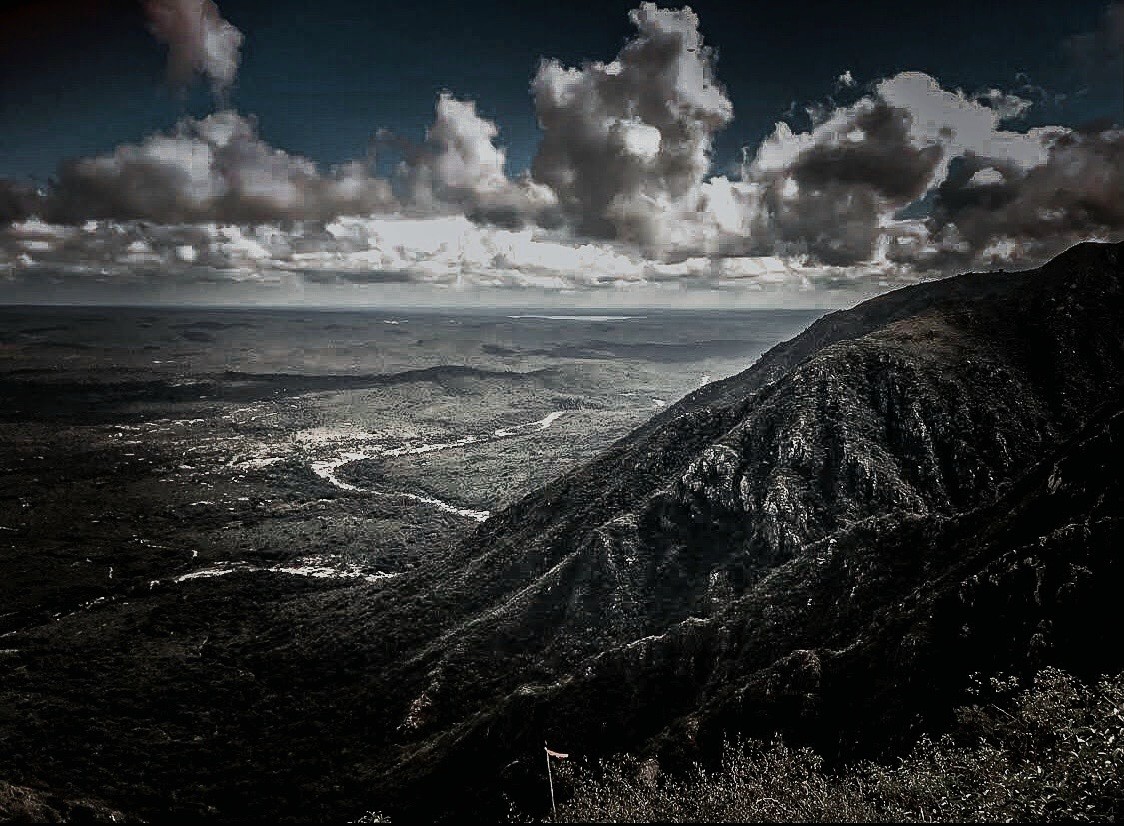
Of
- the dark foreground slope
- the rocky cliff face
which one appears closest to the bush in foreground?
the dark foreground slope

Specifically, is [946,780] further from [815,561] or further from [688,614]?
[688,614]

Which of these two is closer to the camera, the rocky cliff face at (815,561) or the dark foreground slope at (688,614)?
the rocky cliff face at (815,561)

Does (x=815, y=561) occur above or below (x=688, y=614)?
above

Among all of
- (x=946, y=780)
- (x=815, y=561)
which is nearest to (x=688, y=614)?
(x=815, y=561)

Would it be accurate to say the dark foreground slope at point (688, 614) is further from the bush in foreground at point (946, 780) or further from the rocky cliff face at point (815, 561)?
the bush in foreground at point (946, 780)

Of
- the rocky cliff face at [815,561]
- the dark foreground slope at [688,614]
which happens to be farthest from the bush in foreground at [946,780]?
the rocky cliff face at [815,561]
